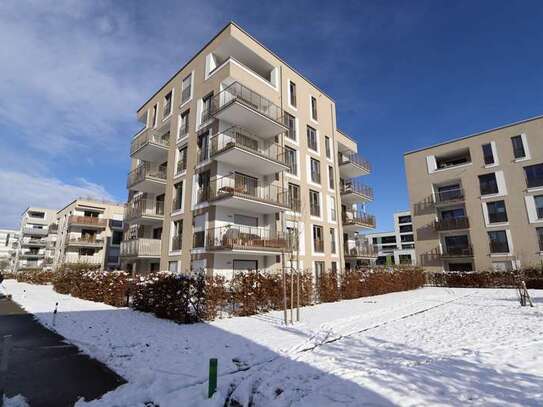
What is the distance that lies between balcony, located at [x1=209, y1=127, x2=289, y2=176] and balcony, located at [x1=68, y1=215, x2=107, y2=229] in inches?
1292

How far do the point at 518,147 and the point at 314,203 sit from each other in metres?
22.9

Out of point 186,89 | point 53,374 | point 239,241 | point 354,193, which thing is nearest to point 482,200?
point 354,193

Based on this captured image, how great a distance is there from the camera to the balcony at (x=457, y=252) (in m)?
30.6

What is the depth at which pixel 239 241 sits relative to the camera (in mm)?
16906

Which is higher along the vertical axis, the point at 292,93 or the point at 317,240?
the point at 292,93

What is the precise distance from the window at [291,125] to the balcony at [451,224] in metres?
20.3

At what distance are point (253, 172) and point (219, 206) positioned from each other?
12.6ft

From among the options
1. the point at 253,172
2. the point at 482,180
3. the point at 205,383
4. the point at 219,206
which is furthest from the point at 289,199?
the point at 482,180

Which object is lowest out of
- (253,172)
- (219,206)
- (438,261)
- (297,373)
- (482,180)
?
(297,373)

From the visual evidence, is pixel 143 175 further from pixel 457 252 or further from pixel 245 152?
pixel 457 252

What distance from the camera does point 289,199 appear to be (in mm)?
21344

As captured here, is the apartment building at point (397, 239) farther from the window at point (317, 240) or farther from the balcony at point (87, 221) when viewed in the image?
the balcony at point (87, 221)

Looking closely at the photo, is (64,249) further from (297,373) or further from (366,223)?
(297,373)

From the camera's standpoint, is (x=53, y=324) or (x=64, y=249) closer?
(x=53, y=324)
